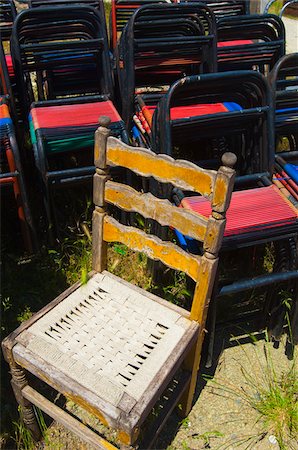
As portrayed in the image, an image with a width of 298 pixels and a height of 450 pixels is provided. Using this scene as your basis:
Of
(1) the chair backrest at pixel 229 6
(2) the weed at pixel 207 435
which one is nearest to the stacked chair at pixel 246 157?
(2) the weed at pixel 207 435

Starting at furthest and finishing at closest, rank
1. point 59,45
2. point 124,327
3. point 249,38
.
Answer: point 249,38
point 59,45
point 124,327

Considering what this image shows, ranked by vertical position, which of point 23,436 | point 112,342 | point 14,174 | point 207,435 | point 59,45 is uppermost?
point 59,45

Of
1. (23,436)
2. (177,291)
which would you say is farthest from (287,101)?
(23,436)

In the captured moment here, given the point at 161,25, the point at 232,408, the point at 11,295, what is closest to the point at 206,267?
the point at 232,408

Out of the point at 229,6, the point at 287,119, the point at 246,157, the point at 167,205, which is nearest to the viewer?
the point at 167,205

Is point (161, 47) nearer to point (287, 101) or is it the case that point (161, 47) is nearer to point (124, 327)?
point (287, 101)

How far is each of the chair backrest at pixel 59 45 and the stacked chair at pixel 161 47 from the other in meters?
0.14

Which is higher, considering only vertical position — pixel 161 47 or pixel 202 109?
pixel 161 47

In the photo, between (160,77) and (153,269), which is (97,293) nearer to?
(153,269)

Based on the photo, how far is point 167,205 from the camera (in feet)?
5.36

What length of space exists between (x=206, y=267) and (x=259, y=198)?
2.21ft

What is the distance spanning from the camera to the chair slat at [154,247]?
65.2 inches

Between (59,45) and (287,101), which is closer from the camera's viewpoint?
(287,101)

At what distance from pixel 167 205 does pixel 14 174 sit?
0.99 m
